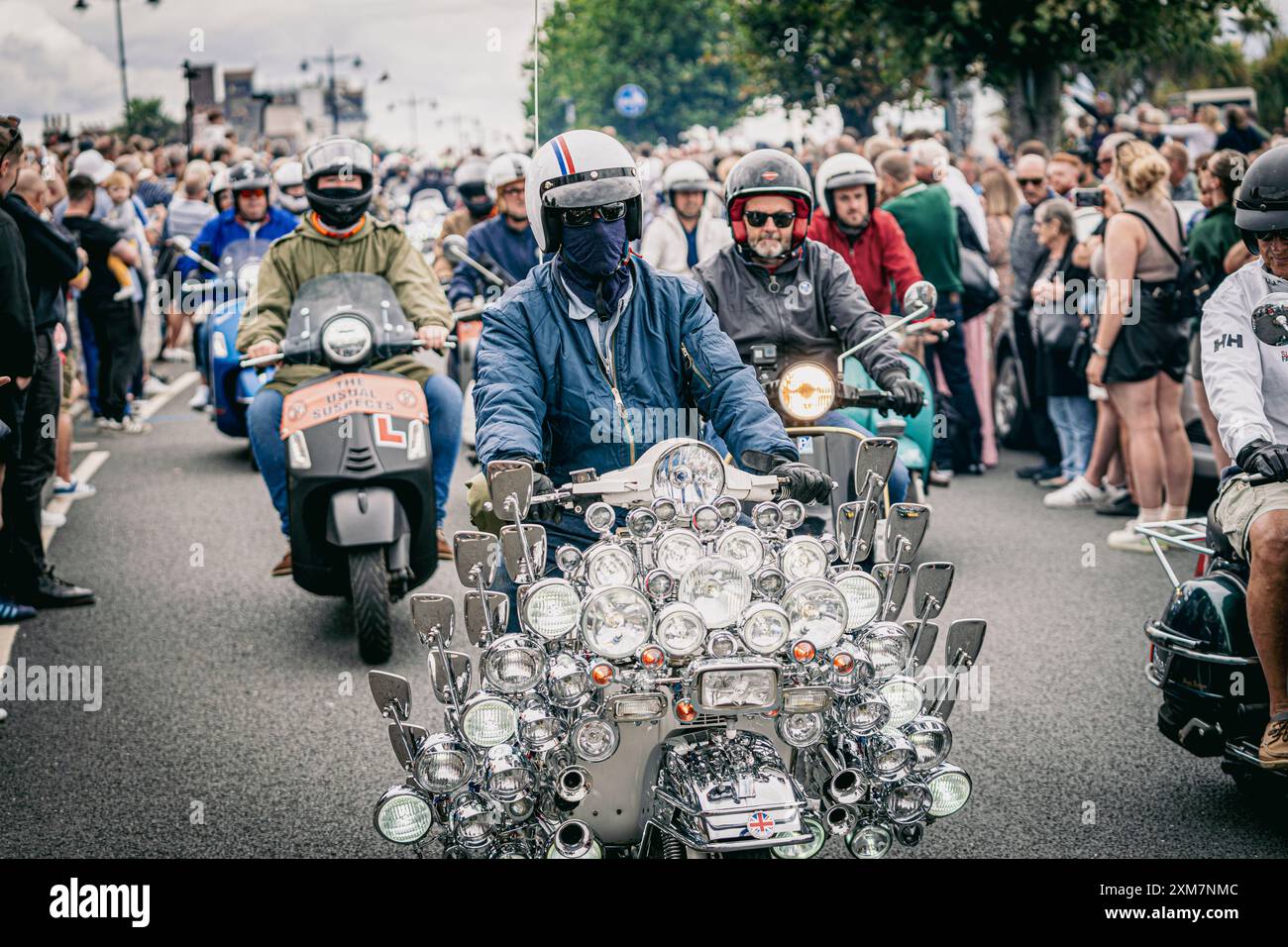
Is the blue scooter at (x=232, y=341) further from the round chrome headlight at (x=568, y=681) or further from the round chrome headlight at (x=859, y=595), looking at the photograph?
the round chrome headlight at (x=859, y=595)

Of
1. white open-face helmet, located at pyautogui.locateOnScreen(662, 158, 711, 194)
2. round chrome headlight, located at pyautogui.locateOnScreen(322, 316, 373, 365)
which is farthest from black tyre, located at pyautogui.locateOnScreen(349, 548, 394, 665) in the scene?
white open-face helmet, located at pyautogui.locateOnScreen(662, 158, 711, 194)

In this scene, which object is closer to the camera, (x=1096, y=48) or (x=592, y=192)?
(x=592, y=192)

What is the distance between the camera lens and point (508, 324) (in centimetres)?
407

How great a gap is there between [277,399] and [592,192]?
121 inches

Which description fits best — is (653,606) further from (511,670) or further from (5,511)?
(5,511)

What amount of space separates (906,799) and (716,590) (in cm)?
69

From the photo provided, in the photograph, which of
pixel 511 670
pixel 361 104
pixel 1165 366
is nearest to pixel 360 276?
pixel 511 670

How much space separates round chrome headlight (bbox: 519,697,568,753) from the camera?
3.35m

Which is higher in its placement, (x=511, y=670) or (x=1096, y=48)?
(x=1096, y=48)

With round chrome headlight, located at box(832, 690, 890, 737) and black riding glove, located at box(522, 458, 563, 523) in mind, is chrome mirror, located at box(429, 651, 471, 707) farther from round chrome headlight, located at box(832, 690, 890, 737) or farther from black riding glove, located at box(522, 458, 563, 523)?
round chrome headlight, located at box(832, 690, 890, 737)

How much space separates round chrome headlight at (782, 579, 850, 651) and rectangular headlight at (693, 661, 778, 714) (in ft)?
0.45

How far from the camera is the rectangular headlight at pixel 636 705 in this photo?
3.25 meters

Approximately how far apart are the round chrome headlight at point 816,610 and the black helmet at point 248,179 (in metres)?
7.55
